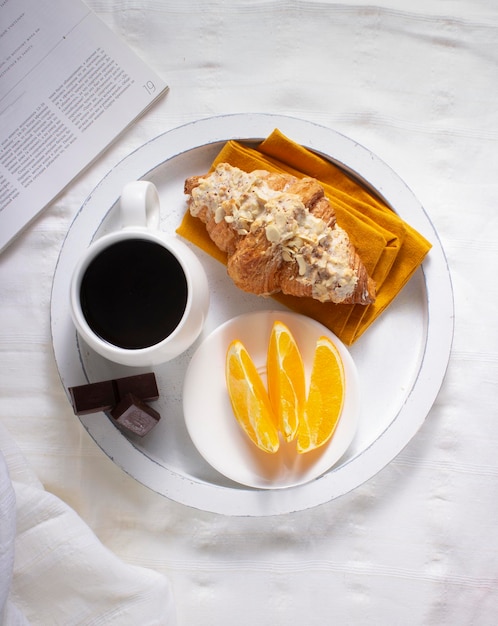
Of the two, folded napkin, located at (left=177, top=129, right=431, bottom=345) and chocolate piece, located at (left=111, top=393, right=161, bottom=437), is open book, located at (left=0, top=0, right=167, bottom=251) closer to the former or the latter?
folded napkin, located at (left=177, top=129, right=431, bottom=345)

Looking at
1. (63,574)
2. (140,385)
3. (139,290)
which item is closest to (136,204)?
(139,290)

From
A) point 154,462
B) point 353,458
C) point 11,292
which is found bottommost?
point 353,458

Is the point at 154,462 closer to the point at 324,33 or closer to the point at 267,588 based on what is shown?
the point at 267,588

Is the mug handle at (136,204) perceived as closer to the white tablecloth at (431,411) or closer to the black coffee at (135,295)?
the black coffee at (135,295)

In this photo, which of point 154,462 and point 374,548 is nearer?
point 154,462

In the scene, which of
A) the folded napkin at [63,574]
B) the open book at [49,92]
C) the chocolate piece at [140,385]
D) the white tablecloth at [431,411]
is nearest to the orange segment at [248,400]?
the chocolate piece at [140,385]

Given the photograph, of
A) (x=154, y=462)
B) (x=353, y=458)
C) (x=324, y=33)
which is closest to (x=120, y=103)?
(x=324, y=33)

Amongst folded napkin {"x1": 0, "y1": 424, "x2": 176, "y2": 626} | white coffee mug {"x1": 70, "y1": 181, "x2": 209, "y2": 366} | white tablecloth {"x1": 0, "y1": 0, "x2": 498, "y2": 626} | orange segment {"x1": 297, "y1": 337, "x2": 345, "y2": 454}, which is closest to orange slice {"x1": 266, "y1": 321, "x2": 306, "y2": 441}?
orange segment {"x1": 297, "y1": 337, "x2": 345, "y2": 454}
